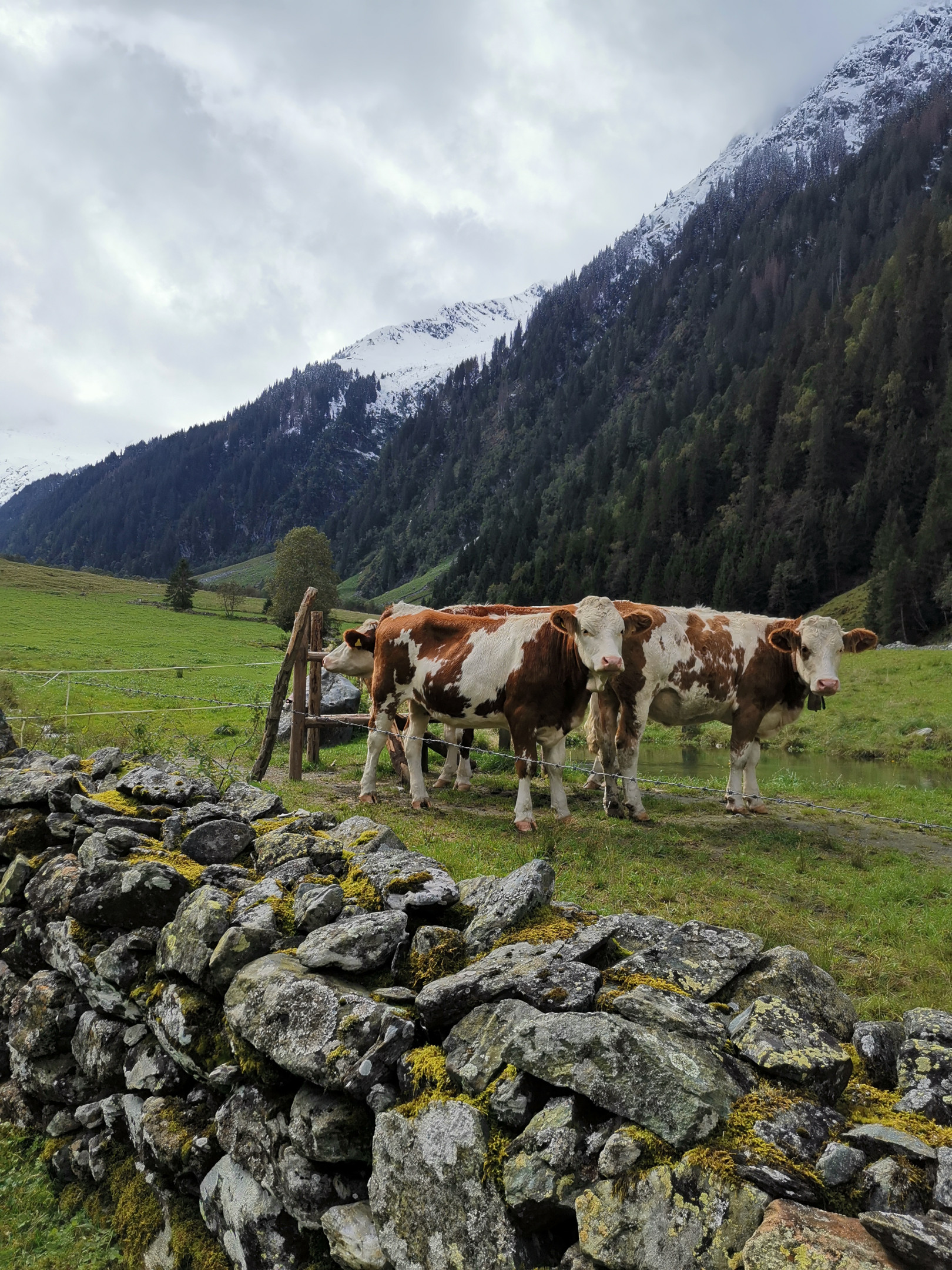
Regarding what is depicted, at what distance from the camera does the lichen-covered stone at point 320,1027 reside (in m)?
3.82

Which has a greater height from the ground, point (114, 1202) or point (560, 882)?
point (560, 882)

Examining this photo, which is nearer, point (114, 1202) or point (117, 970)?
point (114, 1202)

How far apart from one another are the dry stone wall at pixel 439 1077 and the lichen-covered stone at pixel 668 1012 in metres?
0.02

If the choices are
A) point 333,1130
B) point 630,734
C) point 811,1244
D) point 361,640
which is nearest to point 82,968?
point 333,1130

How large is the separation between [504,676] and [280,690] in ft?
16.5

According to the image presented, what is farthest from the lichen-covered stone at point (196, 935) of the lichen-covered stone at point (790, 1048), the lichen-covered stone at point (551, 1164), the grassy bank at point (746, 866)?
the lichen-covered stone at point (790, 1048)

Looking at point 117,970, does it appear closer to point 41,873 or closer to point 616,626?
point 41,873

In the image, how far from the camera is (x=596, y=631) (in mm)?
10398

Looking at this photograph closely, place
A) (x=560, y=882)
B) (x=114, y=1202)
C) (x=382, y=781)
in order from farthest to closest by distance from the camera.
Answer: (x=382, y=781) → (x=560, y=882) → (x=114, y=1202)

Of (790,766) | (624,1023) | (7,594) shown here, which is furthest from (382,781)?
(7,594)

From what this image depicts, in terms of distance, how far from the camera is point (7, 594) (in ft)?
260

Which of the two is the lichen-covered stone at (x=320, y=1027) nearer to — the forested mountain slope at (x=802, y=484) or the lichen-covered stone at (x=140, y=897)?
the lichen-covered stone at (x=140, y=897)

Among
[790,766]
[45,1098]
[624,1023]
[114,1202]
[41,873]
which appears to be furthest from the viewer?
[790,766]

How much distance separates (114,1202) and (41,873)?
2.83 m
